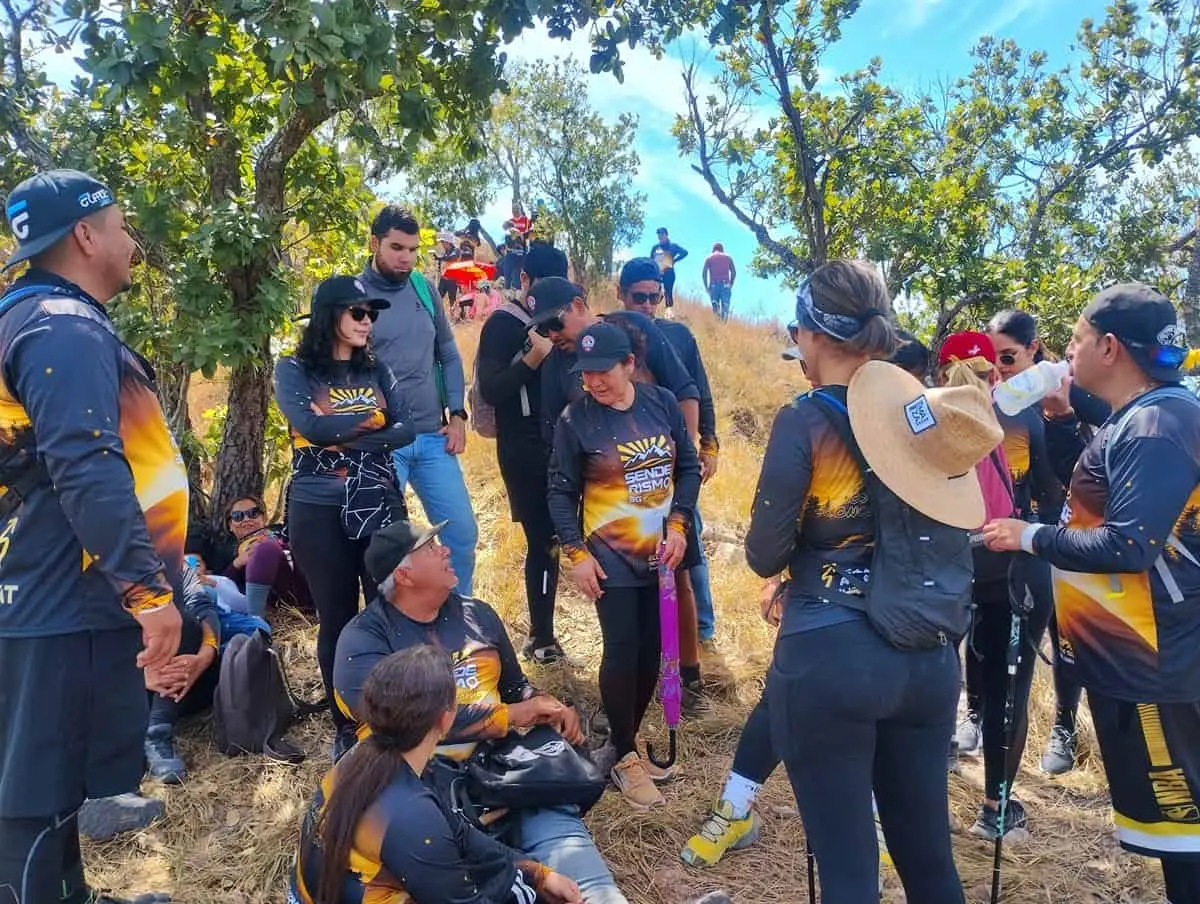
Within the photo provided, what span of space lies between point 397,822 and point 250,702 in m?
2.09

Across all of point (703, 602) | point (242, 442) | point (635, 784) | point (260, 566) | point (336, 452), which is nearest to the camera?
point (635, 784)

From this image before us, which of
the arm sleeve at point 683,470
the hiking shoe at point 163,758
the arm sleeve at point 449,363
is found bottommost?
the hiking shoe at point 163,758

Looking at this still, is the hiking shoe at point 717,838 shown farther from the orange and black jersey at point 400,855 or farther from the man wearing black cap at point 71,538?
the man wearing black cap at point 71,538

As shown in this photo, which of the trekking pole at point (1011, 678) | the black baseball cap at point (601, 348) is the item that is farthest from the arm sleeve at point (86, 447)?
the trekking pole at point (1011, 678)

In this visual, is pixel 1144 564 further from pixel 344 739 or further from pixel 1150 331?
pixel 344 739

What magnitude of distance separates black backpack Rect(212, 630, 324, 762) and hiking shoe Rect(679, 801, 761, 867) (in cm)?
184

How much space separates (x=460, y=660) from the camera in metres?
3.10

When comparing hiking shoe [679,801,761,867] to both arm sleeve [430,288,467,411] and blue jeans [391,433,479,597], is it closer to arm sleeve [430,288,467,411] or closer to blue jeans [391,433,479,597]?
blue jeans [391,433,479,597]

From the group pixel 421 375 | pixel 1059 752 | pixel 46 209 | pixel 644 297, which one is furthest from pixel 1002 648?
pixel 46 209

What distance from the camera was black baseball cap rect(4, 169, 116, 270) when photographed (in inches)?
89.0

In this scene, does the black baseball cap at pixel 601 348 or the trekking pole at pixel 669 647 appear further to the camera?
the trekking pole at pixel 669 647

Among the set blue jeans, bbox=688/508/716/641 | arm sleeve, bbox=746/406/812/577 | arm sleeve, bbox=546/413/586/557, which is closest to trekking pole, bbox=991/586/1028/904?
arm sleeve, bbox=746/406/812/577

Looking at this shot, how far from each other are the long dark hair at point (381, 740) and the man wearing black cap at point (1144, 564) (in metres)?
1.75

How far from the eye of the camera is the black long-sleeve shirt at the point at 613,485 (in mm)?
3381
